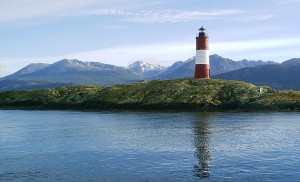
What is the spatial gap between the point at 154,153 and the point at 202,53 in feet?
276

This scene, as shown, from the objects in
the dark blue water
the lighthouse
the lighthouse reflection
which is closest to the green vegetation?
the lighthouse

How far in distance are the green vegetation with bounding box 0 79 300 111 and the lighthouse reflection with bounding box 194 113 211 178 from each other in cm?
3222

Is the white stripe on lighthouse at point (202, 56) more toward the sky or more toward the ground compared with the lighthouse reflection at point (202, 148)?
more toward the sky

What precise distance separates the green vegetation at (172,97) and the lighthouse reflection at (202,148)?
1268 inches

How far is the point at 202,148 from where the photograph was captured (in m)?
43.6

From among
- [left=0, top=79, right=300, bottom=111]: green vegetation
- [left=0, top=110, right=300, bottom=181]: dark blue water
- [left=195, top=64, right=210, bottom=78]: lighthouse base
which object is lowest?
[left=0, top=110, right=300, bottom=181]: dark blue water

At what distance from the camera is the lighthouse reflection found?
33094mm

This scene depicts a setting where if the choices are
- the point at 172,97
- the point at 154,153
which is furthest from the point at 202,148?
the point at 172,97

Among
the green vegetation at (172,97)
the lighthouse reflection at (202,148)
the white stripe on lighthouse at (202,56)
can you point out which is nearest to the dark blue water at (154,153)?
the lighthouse reflection at (202,148)

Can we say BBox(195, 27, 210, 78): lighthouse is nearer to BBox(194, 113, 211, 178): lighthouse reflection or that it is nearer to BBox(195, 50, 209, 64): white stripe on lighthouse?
BBox(195, 50, 209, 64): white stripe on lighthouse

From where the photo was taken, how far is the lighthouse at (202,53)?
400 feet

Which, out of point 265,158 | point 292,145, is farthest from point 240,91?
point 265,158

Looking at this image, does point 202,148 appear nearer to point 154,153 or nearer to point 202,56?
point 154,153

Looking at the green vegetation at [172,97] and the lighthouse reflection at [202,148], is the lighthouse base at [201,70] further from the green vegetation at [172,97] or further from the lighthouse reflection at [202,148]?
the lighthouse reflection at [202,148]
